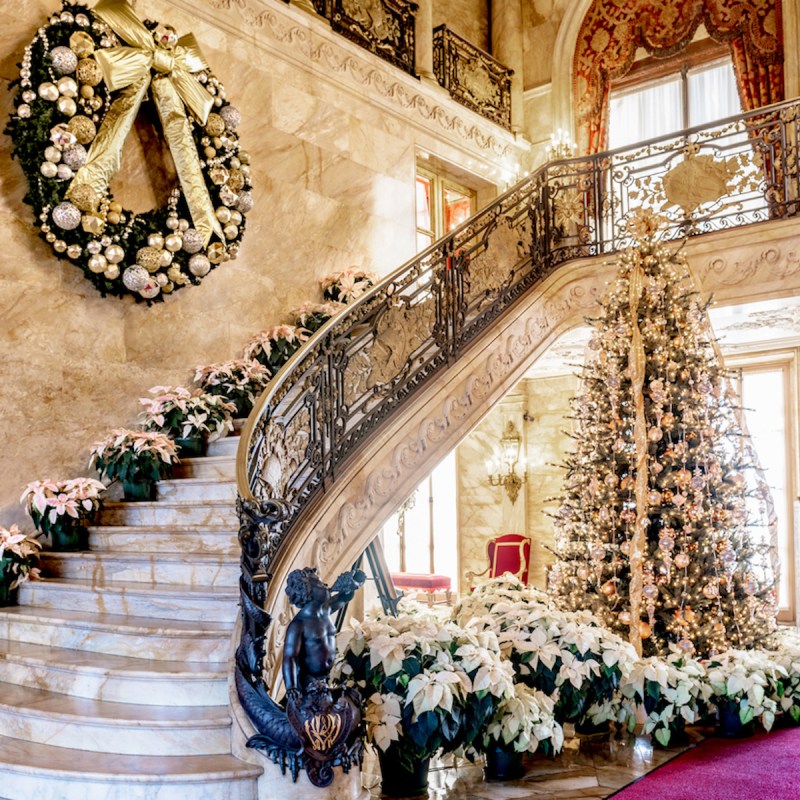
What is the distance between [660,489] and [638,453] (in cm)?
24

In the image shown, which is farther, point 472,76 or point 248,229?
point 472,76

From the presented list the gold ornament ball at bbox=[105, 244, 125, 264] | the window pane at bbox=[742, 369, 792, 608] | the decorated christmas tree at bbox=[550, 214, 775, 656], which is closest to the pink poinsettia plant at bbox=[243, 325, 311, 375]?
the gold ornament ball at bbox=[105, 244, 125, 264]

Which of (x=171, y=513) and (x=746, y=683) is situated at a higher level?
(x=171, y=513)

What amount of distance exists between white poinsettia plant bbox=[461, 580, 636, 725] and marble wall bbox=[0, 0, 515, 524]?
3.12m

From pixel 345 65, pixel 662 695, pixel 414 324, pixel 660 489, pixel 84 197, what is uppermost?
pixel 345 65

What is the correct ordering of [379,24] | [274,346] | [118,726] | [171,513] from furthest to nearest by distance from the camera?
[379,24] → [274,346] → [171,513] → [118,726]

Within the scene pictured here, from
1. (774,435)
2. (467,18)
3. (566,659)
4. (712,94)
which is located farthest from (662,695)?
(467,18)

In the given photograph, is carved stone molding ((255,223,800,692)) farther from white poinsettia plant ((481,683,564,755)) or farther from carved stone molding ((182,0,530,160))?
carved stone molding ((182,0,530,160))

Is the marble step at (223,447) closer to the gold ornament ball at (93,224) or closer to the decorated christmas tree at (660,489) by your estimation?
the gold ornament ball at (93,224)

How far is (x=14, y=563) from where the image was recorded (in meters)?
4.71

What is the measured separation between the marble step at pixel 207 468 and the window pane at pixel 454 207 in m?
4.92

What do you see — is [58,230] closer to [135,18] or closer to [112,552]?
[135,18]

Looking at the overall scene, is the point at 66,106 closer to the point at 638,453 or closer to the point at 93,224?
the point at 93,224

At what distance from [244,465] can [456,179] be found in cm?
656
